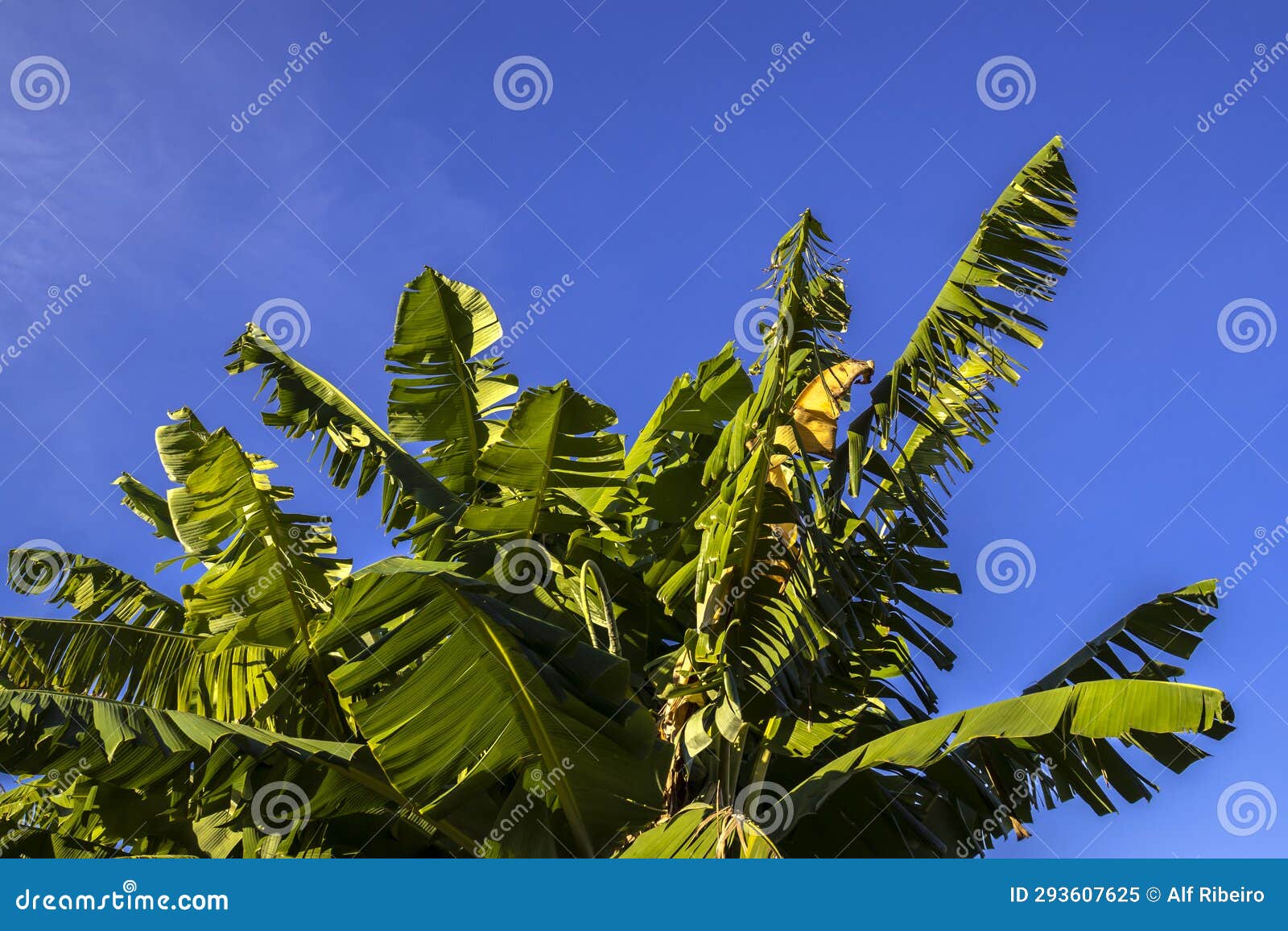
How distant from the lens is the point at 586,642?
627cm

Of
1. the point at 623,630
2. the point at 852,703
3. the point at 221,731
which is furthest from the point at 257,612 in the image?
the point at 852,703

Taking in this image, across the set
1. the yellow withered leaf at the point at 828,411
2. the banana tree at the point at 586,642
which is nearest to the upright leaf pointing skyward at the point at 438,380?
the banana tree at the point at 586,642

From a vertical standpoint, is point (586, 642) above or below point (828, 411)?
below

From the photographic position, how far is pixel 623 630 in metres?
7.73

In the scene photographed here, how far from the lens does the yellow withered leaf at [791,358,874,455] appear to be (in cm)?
637

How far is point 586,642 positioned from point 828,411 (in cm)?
197

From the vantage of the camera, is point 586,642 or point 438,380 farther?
point 438,380

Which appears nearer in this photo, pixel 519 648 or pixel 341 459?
pixel 519 648

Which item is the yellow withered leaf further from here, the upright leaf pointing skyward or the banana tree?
the upright leaf pointing skyward

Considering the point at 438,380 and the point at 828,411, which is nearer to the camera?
the point at 828,411

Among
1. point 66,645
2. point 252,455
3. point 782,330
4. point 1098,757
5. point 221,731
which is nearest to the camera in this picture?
point 221,731

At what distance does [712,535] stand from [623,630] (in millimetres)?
1677

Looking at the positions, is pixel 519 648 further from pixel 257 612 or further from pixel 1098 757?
pixel 1098 757

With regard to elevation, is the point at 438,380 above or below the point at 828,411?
below
